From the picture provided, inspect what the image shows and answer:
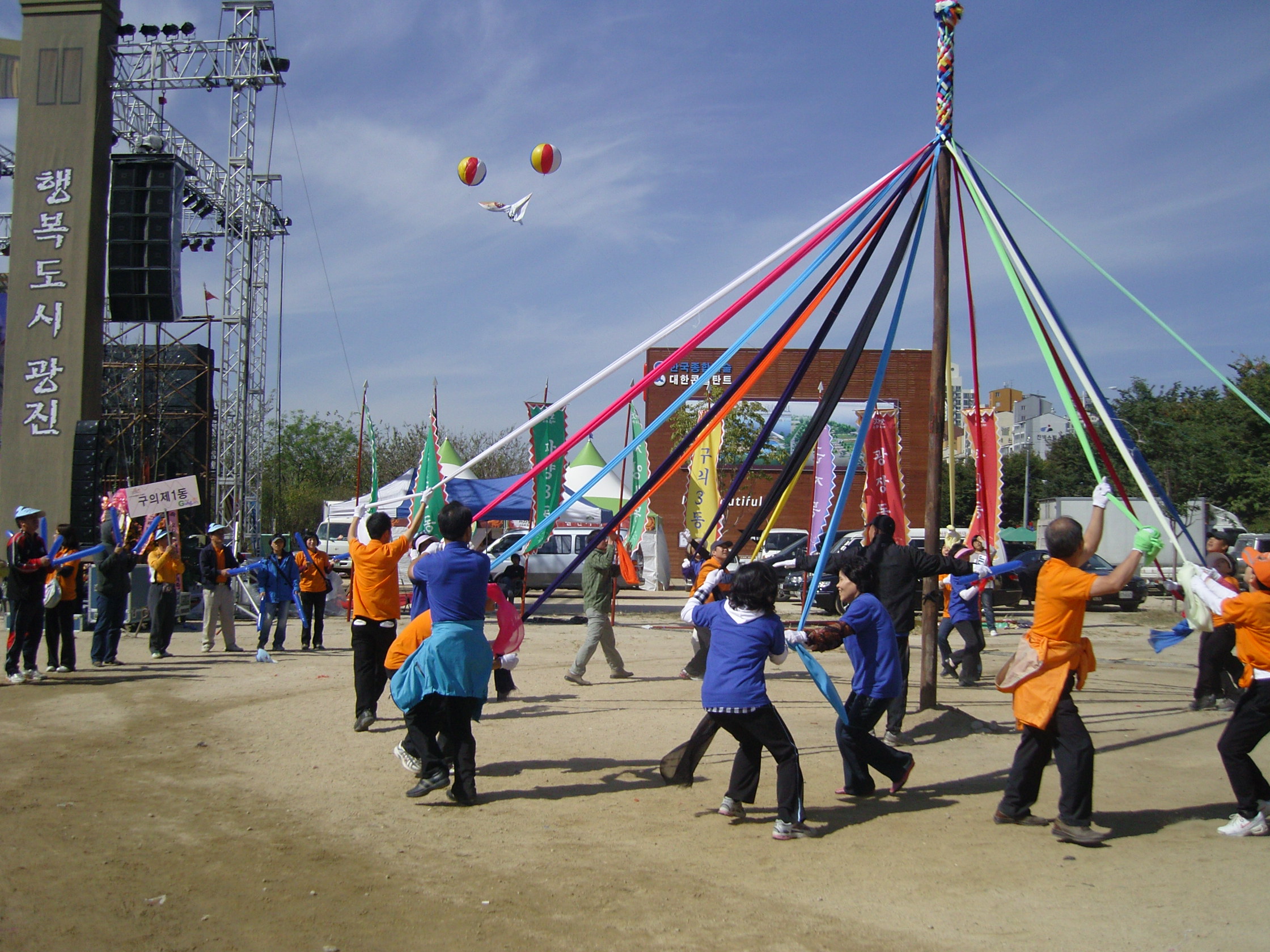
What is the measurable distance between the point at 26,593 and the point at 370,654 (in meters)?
4.50

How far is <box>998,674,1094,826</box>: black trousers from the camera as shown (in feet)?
15.7

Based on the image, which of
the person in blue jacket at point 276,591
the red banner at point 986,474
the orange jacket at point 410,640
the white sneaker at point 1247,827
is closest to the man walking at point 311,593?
the person in blue jacket at point 276,591

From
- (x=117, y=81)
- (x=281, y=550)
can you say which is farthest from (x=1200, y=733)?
(x=117, y=81)

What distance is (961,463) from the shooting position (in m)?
52.4

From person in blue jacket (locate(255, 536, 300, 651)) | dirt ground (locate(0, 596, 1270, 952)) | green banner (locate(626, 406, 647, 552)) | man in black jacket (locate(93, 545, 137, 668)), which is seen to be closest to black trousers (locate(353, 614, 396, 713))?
dirt ground (locate(0, 596, 1270, 952))

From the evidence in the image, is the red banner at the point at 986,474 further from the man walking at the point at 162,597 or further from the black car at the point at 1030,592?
the black car at the point at 1030,592

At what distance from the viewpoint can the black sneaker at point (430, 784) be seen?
5621 millimetres

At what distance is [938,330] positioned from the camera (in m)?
7.87

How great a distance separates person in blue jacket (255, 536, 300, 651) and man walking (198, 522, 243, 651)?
0.38m

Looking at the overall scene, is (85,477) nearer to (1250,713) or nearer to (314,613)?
(314,613)

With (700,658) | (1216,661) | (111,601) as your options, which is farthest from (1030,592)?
(111,601)

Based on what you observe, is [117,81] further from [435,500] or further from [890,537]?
[890,537]

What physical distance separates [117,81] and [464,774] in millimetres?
15968

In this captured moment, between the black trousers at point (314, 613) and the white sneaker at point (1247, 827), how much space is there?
11134mm
